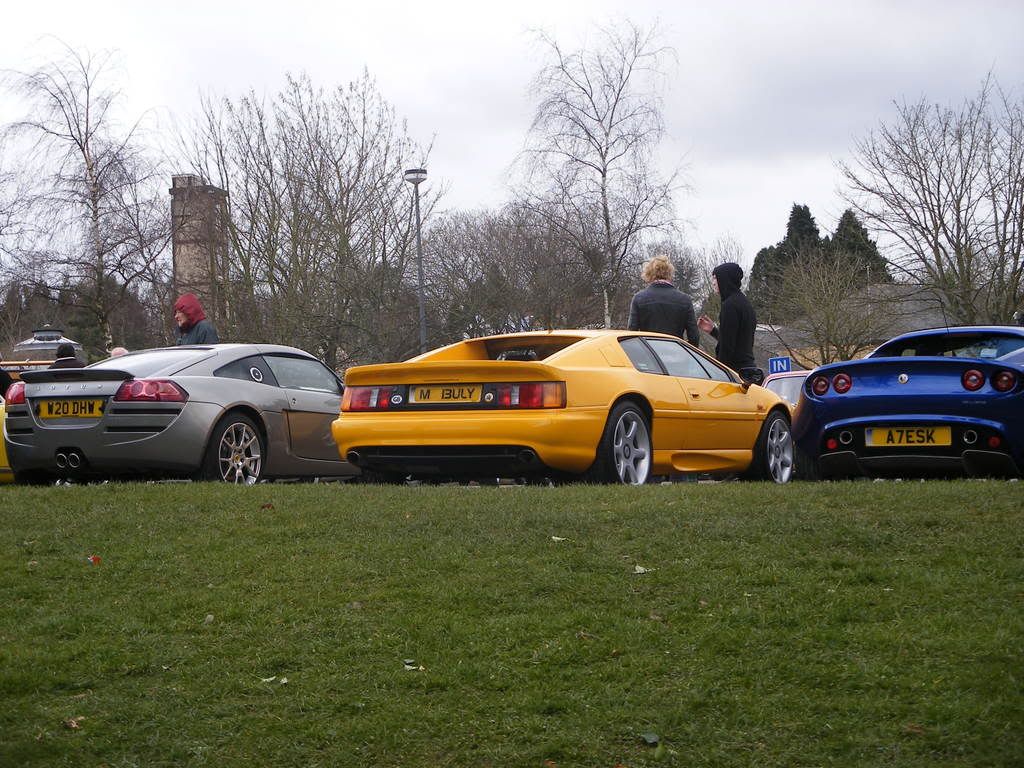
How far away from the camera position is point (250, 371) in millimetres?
11117

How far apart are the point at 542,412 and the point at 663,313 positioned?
3.46m

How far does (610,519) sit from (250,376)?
5.09 m

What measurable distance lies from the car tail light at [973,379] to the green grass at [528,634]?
169 cm

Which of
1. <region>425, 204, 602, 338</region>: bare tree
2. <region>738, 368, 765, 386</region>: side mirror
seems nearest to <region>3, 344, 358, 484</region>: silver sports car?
<region>738, 368, 765, 386</region>: side mirror

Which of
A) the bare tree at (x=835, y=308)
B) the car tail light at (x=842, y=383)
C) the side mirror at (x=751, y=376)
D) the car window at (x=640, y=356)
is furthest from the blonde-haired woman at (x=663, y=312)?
the bare tree at (x=835, y=308)

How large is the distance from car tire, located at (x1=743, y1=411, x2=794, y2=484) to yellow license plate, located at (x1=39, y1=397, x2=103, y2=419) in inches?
215

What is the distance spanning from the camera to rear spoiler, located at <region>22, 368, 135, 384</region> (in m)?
10.3

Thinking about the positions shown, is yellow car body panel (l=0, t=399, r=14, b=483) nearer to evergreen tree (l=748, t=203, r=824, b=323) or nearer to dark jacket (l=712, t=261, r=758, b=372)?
dark jacket (l=712, t=261, r=758, b=372)

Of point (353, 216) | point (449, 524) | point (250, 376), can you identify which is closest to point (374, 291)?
point (353, 216)

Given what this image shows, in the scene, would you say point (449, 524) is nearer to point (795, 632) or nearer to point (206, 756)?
point (795, 632)

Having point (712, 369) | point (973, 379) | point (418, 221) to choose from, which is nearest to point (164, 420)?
point (712, 369)

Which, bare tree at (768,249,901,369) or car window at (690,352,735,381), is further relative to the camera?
bare tree at (768,249,901,369)

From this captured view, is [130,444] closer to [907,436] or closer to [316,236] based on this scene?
[907,436]

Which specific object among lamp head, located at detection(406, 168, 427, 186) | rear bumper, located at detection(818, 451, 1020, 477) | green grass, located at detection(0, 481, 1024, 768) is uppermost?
lamp head, located at detection(406, 168, 427, 186)
